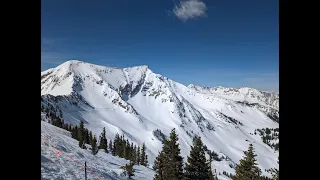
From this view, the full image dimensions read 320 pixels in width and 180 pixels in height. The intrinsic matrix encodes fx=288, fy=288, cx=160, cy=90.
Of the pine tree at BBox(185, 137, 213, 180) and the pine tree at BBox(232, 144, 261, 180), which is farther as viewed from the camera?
the pine tree at BBox(185, 137, 213, 180)

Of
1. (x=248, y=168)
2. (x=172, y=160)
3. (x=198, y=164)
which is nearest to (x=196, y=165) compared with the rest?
(x=198, y=164)

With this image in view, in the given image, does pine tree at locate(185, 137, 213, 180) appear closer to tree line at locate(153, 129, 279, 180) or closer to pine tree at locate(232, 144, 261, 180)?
tree line at locate(153, 129, 279, 180)

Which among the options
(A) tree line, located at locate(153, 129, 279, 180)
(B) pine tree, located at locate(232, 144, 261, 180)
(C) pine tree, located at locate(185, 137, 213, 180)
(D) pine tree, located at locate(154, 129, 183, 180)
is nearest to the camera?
(B) pine tree, located at locate(232, 144, 261, 180)

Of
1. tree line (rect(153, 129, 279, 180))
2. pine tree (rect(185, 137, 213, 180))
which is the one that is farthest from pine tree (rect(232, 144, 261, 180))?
pine tree (rect(185, 137, 213, 180))

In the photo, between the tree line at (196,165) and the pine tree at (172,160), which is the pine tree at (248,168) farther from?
the pine tree at (172,160)

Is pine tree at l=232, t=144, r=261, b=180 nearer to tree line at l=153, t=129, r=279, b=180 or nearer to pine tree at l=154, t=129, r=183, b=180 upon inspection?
tree line at l=153, t=129, r=279, b=180

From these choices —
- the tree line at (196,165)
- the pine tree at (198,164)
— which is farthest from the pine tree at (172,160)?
the pine tree at (198,164)

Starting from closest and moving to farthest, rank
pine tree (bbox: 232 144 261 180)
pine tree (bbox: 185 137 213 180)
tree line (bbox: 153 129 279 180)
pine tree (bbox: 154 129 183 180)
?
pine tree (bbox: 232 144 261 180), tree line (bbox: 153 129 279 180), pine tree (bbox: 185 137 213 180), pine tree (bbox: 154 129 183 180)
